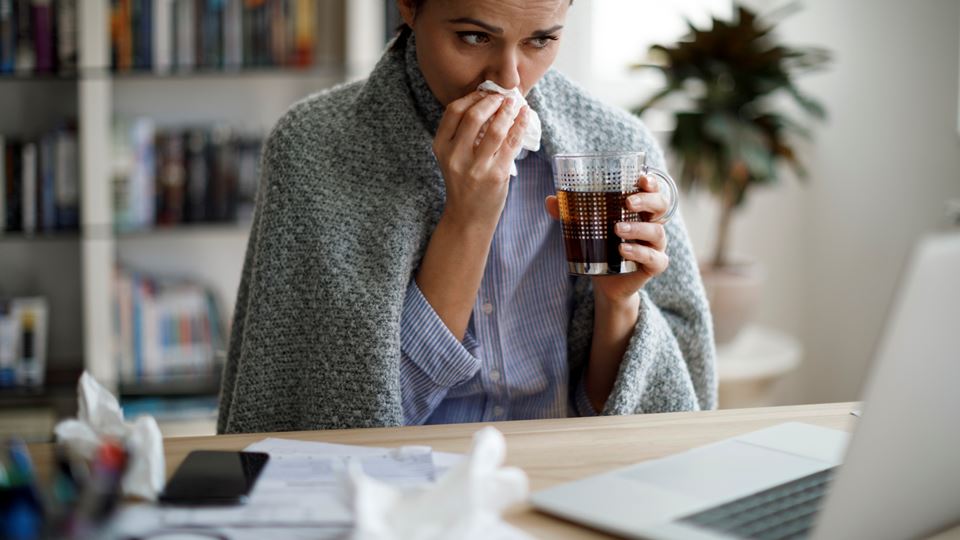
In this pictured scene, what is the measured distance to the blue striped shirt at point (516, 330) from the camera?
4.26 ft

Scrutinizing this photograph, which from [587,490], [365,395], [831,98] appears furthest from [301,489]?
[831,98]

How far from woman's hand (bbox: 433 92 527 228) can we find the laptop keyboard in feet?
1.73

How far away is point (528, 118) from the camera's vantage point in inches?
49.3

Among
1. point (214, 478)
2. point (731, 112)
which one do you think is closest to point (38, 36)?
point (731, 112)

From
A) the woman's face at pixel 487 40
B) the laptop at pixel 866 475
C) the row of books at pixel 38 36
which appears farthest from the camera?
the row of books at pixel 38 36

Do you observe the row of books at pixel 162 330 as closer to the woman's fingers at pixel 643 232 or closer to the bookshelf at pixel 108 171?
the bookshelf at pixel 108 171

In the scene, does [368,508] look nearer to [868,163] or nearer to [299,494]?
[299,494]

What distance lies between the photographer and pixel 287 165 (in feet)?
4.41

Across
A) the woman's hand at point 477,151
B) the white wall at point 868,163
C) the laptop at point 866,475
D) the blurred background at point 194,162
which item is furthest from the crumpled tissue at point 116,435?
the white wall at point 868,163

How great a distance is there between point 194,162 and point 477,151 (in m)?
1.90

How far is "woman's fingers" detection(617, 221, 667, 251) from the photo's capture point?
109 centimetres

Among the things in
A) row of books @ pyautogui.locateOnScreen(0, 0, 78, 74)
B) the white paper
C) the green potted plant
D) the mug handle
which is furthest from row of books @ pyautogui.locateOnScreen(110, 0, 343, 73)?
the white paper

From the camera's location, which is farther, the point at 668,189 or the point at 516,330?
the point at 516,330

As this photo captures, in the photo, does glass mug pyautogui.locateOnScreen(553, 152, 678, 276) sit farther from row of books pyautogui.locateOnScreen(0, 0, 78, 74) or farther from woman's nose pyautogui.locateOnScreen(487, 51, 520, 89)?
row of books pyautogui.locateOnScreen(0, 0, 78, 74)
